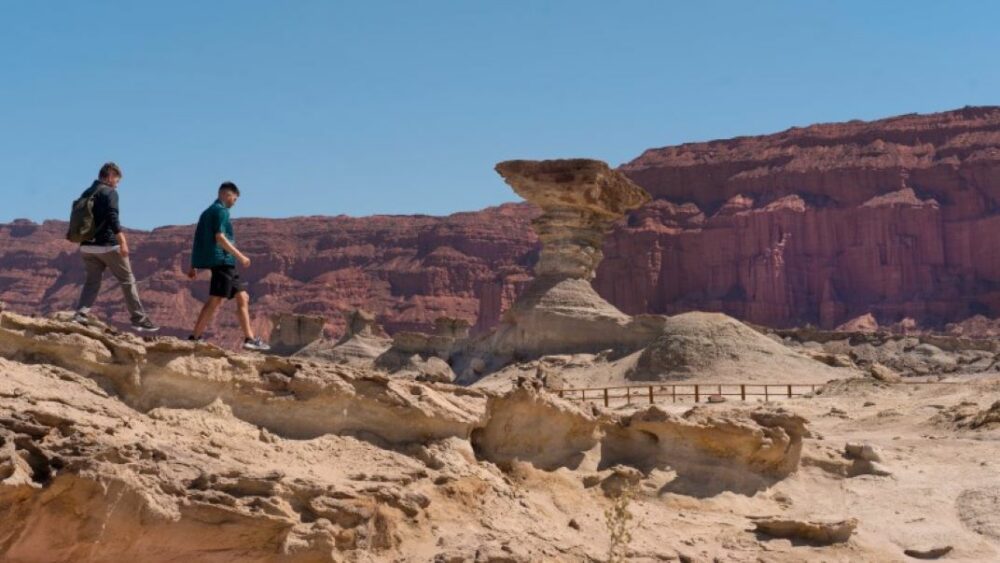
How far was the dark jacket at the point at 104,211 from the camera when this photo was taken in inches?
320

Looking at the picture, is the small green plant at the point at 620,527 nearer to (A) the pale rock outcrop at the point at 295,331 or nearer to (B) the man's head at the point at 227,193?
(B) the man's head at the point at 227,193

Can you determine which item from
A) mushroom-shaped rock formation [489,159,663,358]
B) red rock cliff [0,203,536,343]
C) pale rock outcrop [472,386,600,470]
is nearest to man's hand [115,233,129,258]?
pale rock outcrop [472,386,600,470]

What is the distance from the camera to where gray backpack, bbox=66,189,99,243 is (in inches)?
316

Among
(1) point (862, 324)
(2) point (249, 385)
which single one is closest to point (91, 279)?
(2) point (249, 385)

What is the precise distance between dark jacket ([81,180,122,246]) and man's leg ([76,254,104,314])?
7.8 inches

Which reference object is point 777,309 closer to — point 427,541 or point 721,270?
point 721,270

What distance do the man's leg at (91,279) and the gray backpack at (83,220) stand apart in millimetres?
249

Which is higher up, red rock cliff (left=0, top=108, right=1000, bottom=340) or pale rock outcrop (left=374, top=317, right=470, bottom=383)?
red rock cliff (left=0, top=108, right=1000, bottom=340)

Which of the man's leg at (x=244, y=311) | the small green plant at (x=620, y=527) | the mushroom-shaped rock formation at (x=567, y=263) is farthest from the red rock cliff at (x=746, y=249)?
the man's leg at (x=244, y=311)

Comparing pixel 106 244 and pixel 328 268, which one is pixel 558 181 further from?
pixel 328 268

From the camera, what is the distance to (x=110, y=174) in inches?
324

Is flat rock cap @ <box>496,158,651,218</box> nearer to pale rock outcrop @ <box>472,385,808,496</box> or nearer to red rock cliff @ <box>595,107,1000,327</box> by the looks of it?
pale rock outcrop @ <box>472,385,808,496</box>

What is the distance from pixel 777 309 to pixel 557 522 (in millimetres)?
89936

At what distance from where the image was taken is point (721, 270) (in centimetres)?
9994
